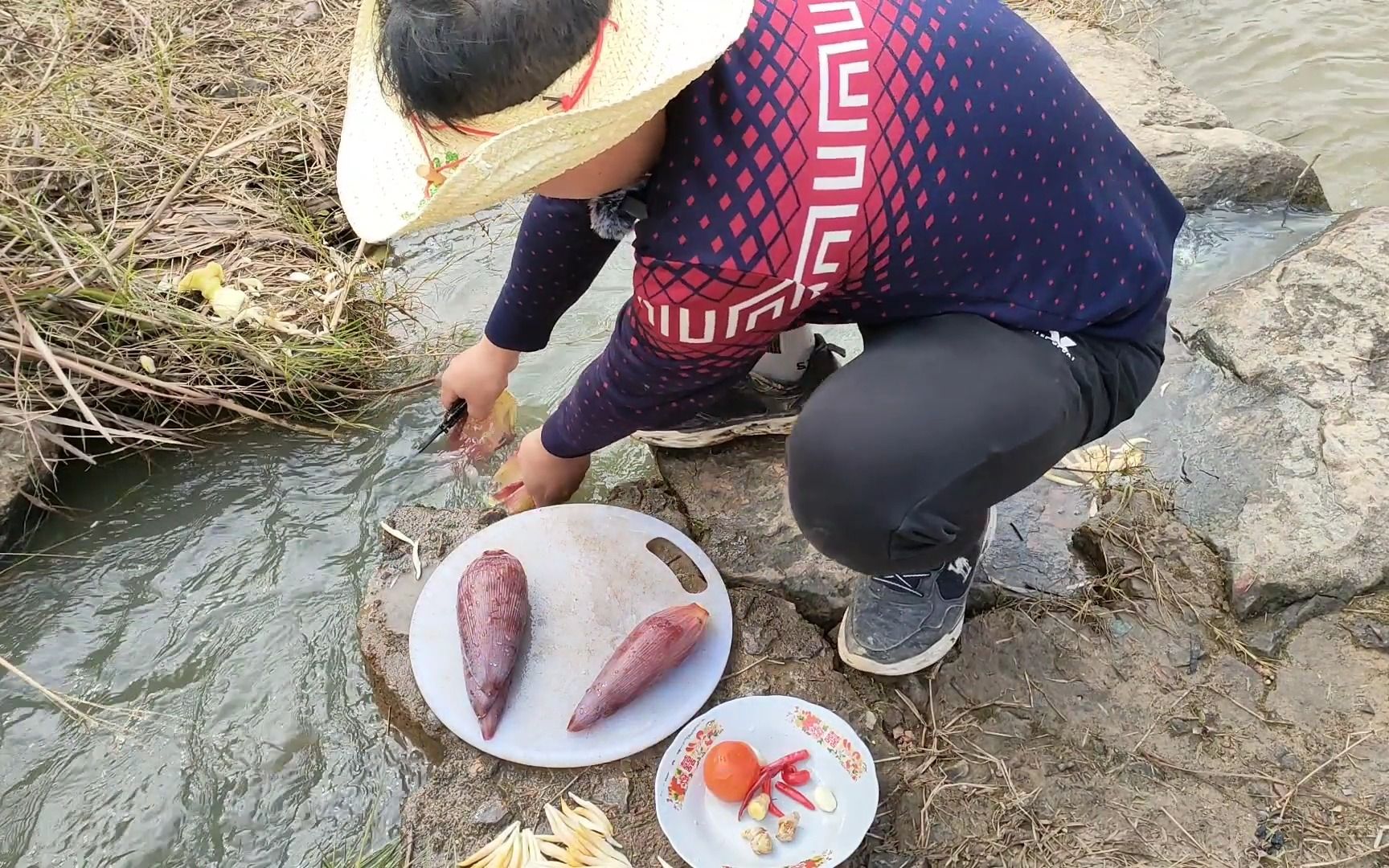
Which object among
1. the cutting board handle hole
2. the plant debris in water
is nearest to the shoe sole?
the cutting board handle hole

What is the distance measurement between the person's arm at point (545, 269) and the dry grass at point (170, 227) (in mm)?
932

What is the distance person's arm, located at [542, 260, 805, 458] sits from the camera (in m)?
1.48

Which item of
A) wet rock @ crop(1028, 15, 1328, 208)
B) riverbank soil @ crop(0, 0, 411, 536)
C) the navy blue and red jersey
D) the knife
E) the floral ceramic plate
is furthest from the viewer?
wet rock @ crop(1028, 15, 1328, 208)

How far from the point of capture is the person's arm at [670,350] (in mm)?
1479

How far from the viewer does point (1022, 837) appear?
1.84 m

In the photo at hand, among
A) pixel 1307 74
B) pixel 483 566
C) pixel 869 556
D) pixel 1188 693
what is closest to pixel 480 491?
pixel 483 566

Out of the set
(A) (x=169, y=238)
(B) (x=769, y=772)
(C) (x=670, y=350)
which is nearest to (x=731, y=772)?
(B) (x=769, y=772)

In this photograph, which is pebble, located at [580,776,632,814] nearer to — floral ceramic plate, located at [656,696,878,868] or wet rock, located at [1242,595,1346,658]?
floral ceramic plate, located at [656,696,878,868]

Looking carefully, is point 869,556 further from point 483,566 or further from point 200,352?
point 200,352

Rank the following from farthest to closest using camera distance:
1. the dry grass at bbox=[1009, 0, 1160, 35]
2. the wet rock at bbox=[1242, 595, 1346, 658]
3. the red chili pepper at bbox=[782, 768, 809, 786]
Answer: the dry grass at bbox=[1009, 0, 1160, 35]
the wet rock at bbox=[1242, 595, 1346, 658]
the red chili pepper at bbox=[782, 768, 809, 786]

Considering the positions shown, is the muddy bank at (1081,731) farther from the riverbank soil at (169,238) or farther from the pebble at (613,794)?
the riverbank soil at (169,238)

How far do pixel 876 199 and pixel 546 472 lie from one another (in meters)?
1.08

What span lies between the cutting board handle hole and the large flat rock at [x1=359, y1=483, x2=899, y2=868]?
82 mm

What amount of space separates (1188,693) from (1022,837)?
1.65ft
